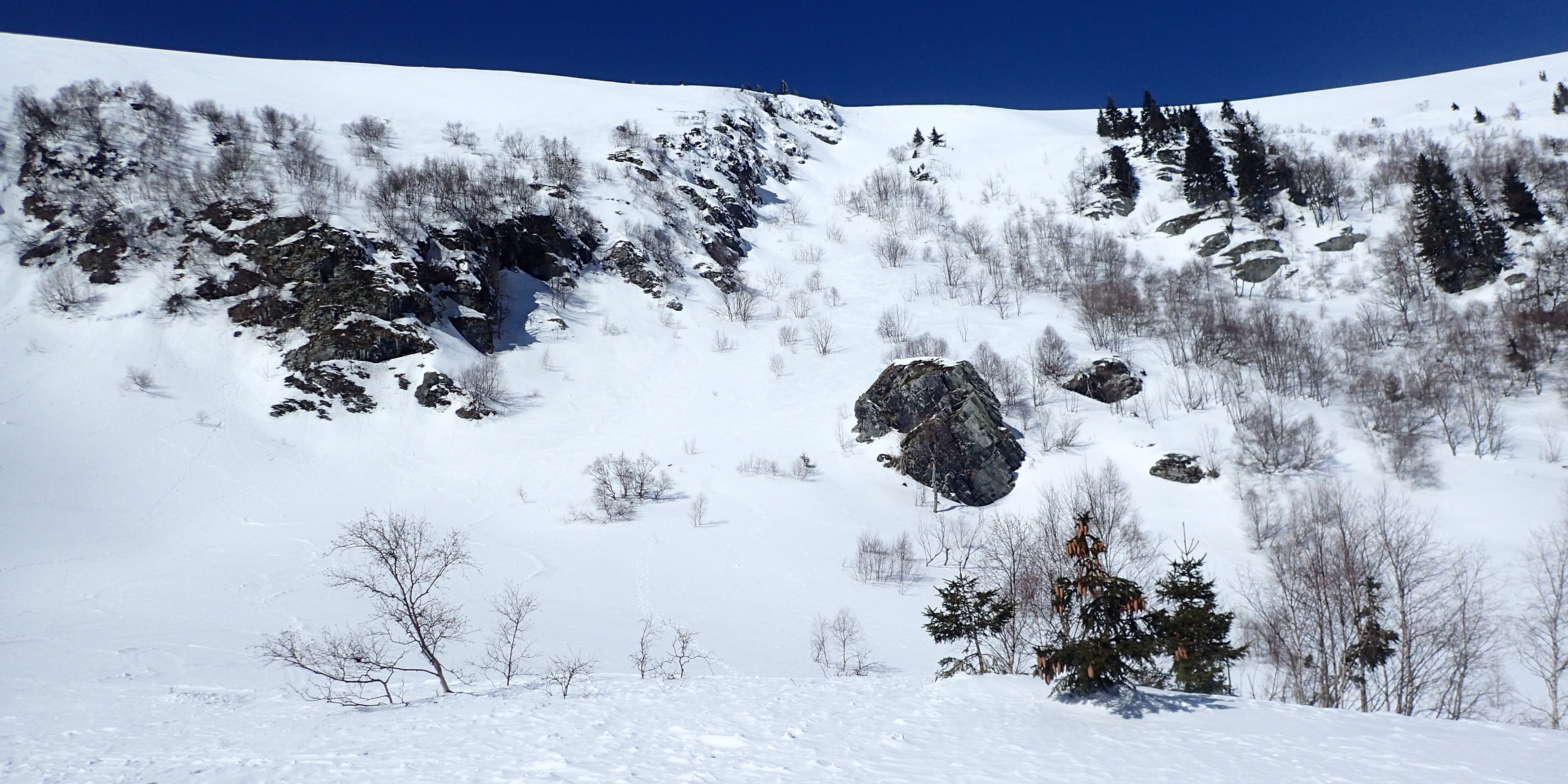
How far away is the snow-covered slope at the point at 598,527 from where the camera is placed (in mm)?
10273

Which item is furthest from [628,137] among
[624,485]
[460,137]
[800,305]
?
[624,485]

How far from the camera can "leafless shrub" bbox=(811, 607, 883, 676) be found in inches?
787

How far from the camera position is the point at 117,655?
54.2ft

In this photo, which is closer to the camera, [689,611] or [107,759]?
[107,759]

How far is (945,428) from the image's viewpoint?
1399 inches

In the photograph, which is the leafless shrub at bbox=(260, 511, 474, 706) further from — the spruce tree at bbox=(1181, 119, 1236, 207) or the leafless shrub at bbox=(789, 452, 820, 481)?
the spruce tree at bbox=(1181, 119, 1236, 207)

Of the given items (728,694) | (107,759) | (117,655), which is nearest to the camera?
(107,759)

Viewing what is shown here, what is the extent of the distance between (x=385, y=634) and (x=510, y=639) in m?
3.60

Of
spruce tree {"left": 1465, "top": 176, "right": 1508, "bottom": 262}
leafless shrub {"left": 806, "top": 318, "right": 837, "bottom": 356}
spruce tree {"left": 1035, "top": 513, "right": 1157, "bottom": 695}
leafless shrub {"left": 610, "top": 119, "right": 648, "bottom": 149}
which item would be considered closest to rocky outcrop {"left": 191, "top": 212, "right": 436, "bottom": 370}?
leafless shrub {"left": 806, "top": 318, "right": 837, "bottom": 356}

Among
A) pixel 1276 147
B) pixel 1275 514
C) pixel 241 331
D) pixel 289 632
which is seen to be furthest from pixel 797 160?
pixel 289 632

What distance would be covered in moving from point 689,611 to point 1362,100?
13314 cm

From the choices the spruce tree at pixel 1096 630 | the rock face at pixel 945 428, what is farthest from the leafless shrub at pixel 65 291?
the spruce tree at pixel 1096 630

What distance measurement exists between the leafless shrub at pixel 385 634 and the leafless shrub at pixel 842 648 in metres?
10.7

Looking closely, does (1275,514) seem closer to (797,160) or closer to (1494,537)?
(1494,537)
